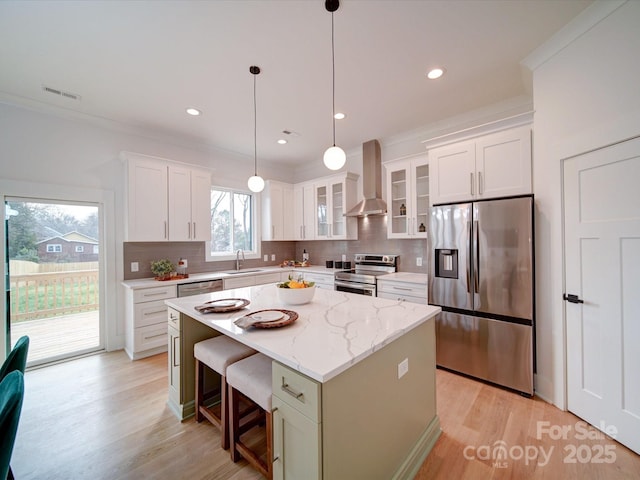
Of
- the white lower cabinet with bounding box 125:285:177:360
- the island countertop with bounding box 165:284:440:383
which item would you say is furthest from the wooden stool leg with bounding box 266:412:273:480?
the white lower cabinet with bounding box 125:285:177:360

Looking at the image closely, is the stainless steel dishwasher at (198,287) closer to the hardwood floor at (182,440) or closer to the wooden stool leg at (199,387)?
the hardwood floor at (182,440)

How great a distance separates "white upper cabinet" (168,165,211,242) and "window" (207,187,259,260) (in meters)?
0.49

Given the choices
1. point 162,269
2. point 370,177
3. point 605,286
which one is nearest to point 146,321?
point 162,269

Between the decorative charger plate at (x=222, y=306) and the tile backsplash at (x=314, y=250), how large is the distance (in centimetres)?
222

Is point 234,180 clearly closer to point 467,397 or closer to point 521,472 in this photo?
point 467,397

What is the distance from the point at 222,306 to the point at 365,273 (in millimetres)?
2674

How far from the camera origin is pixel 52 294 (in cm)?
316

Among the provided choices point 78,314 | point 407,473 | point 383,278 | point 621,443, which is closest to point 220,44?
point 383,278

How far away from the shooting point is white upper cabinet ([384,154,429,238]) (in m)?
3.56

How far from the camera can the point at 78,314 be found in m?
3.32

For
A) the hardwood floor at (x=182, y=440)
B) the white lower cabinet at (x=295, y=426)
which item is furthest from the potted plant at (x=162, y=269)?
the white lower cabinet at (x=295, y=426)

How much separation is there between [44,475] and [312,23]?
11.3 ft

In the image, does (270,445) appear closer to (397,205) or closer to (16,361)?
(16,361)

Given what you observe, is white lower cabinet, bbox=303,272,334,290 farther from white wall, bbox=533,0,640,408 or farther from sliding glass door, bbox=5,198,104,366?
sliding glass door, bbox=5,198,104,366
